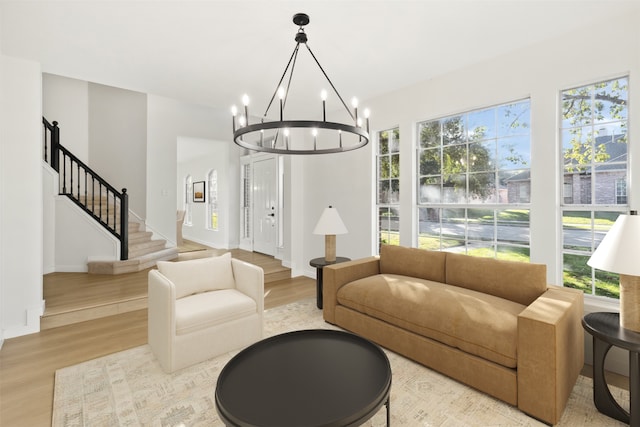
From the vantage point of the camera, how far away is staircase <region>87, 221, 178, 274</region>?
15.5 feet

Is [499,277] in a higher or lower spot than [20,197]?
lower

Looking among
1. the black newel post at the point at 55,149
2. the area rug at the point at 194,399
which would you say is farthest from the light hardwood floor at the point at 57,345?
the black newel post at the point at 55,149

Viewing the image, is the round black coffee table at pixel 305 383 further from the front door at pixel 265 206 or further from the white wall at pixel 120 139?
the white wall at pixel 120 139

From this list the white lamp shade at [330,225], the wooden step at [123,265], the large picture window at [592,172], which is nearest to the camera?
the large picture window at [592,172]

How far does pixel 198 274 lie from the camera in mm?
2787

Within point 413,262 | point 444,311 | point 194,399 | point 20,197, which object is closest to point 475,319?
point 444,311

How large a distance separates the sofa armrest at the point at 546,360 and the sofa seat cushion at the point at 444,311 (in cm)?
10

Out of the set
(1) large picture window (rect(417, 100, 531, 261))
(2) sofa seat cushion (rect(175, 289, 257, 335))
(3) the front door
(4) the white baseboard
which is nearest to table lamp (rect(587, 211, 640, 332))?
(1) large picture window (rect(417, 100, 531, 261))

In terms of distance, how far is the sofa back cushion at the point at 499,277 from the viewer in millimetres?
2379

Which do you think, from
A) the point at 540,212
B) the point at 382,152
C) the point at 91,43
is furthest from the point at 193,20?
the point at 540,212

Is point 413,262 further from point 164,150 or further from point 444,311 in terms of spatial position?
point 164,150

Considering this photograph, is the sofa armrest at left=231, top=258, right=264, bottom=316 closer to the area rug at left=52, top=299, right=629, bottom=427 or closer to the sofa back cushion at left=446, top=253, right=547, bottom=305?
the area rug at left=52, top=299, right=629, bottom=427

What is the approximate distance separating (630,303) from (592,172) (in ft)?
4.30

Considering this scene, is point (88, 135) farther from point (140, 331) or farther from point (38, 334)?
point (140, 331)
